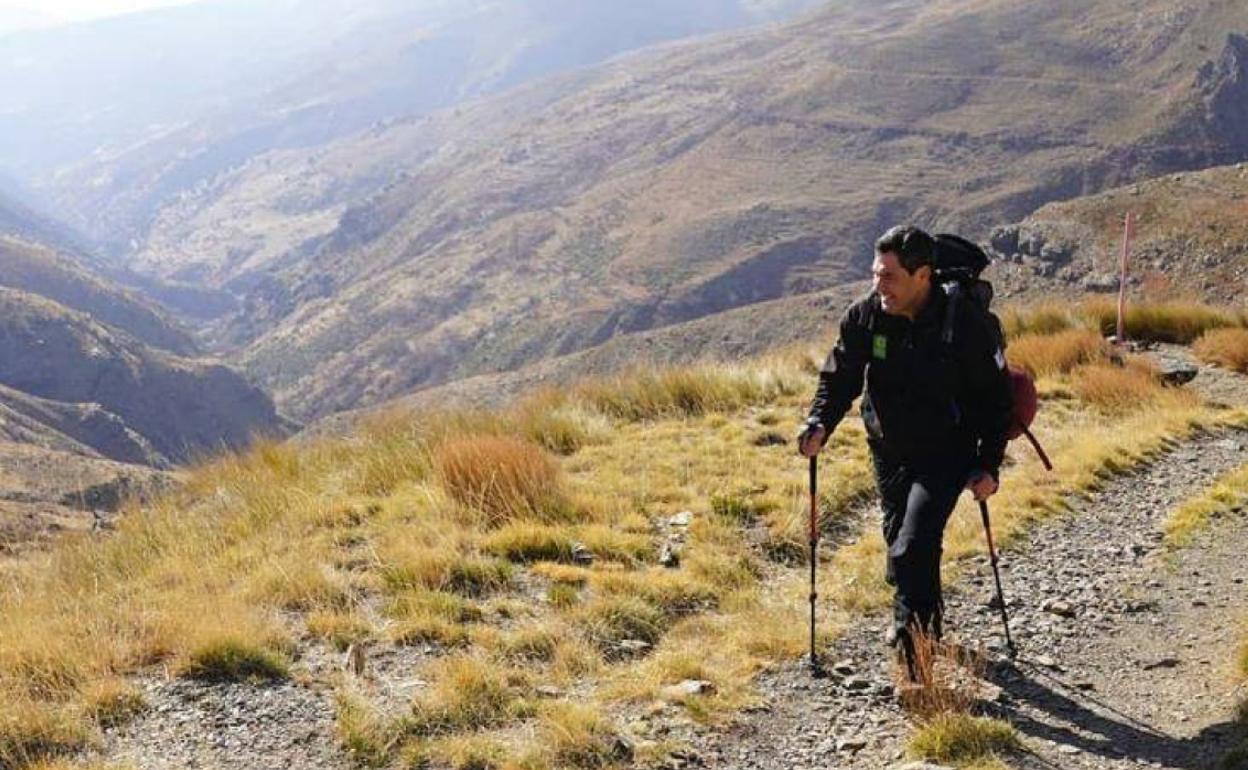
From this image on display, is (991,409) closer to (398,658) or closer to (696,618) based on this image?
(696,618)

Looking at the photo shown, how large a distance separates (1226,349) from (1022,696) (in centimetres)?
1189

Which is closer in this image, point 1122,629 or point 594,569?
point 1122,629

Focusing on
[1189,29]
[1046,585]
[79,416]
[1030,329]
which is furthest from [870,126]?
[1046,585]

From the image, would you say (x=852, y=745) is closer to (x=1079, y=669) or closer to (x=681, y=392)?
(x=1079, y=669)

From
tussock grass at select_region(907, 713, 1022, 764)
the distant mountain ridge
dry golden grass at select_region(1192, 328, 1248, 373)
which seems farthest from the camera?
the distant mountain ridge

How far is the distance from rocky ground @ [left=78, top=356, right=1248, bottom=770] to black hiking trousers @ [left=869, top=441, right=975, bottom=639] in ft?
1.66

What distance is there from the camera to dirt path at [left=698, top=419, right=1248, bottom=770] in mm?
4855

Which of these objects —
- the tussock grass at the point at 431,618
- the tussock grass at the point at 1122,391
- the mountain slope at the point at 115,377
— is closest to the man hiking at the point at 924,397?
the tussock grass at the point at 431,618

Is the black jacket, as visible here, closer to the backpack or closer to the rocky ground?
the backpack

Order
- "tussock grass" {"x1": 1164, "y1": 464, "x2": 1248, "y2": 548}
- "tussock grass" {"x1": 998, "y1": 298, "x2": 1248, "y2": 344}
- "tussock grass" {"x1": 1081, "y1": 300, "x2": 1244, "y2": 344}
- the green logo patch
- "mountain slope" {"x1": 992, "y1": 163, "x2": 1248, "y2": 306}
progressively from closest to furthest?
1. the green logo patch
2. "tussock grass" {"x1": 1164, "y1": 464, "x2": 1248, "y2": 548}
3. "tussock grass" {"x1": 998, "y1": 298, "x2": 1248, "y2": 344}
4. "tussock grass" {"x1": 1081, "y1": 300, "x2": 1244, "y2": 344}
5. "mountain slope" {"x1": 992, "y1": 163, "x2": 1248, "y2": 306}

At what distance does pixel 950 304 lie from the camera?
16.2ft

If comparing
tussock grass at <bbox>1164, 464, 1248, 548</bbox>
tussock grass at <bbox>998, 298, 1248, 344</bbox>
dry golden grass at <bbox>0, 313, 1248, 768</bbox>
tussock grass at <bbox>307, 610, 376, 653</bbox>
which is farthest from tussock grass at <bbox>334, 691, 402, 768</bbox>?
tussock grass at <bbox>998, 298, 1248, 344</bbox>

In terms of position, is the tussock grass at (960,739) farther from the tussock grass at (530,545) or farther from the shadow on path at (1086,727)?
the tussock grass at (530,545)

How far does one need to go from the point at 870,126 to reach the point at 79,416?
12879 cm
